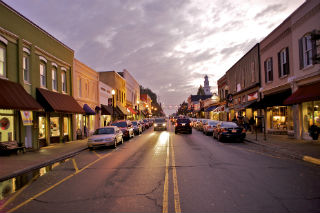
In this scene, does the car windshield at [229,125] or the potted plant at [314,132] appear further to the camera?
the car windshield at [229,125]

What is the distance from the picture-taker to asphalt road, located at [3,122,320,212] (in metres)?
5.48

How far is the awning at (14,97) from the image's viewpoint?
12571 mm

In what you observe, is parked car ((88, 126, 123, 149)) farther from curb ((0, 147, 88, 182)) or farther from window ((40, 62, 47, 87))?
window ((40, 62, 47, 87))

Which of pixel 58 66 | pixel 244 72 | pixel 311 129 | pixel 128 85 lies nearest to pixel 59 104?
pixel 58 66

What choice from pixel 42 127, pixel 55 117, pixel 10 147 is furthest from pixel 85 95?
pixel 10 147

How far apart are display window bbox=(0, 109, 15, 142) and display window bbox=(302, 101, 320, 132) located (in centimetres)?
1905

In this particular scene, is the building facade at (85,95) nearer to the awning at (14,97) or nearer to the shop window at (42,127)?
the shop window at (42,127)

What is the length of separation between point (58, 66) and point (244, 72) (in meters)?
21.8

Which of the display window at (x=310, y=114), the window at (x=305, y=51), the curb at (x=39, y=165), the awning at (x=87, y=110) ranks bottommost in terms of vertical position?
the curb at (x=39, y=165)

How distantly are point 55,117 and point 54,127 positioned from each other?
808 mm

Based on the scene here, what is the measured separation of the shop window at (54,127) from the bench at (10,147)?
508 centimetres

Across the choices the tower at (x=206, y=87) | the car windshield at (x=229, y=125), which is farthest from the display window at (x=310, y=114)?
the tower at (x=206, y=87)

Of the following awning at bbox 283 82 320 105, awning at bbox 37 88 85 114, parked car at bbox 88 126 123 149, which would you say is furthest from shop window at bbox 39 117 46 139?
awning at bbox 283 82 320 105

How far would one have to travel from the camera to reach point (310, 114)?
17344 mm
